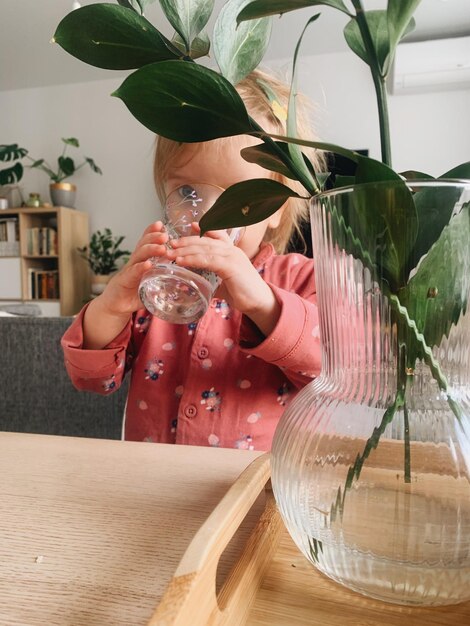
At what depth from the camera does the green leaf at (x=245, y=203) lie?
0.30 metres

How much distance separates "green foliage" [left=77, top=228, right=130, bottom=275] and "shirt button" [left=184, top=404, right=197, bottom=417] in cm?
332

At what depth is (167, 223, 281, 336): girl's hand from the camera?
524 mm

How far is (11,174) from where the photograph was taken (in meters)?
4.02

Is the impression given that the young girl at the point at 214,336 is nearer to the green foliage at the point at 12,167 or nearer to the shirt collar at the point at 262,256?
the shirt collar at the point at 262,256

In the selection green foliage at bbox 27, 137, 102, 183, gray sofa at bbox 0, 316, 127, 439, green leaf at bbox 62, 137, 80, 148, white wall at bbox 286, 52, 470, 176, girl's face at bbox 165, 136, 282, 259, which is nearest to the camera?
girl's face at bbox 165, 136, 282, 259

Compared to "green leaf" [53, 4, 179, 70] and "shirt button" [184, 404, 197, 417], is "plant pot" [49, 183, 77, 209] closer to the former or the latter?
"shirt button" [184, 404, 197, 417]

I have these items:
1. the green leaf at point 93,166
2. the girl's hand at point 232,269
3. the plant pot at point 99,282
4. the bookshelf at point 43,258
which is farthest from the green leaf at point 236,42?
the green leaf at point 93,166

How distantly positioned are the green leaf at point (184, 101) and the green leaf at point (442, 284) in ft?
0.37

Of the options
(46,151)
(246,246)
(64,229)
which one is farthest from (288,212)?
(46,151)

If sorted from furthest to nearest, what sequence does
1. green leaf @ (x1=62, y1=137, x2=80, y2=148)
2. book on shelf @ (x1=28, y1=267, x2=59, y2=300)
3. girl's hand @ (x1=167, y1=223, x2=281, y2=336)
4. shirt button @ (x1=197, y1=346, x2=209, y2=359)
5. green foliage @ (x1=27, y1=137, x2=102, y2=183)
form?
book on shelf @ (x1=28, y1=267, x2=59, y2=300)
green foliage @ (x1=27, y1=137, x2=102, y2=183)
green leaf @ (x1=62, y1=137, x2=80, y2=148)
shirt button @ (x1=197, y1=346, x2=209, y2=359)
girl's hand @ (x1=167, y1=223, x2=281, y2=336)

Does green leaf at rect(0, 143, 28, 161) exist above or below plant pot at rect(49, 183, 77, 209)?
above

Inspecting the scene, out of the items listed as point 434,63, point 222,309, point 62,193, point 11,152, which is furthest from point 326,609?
point 11,152

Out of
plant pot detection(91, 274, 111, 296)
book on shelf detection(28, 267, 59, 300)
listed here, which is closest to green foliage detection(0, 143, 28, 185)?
book on shelf detection(28, 267, 59, 300)

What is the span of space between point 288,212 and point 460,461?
78 centimetres
